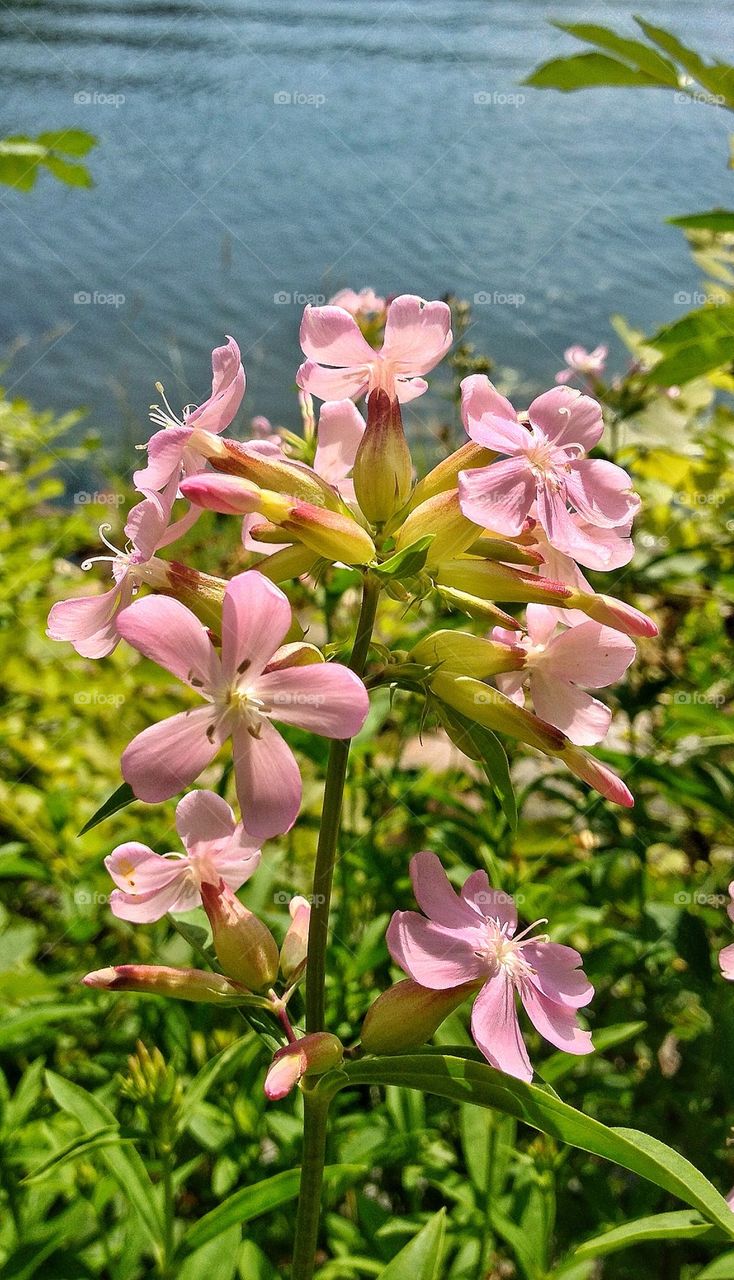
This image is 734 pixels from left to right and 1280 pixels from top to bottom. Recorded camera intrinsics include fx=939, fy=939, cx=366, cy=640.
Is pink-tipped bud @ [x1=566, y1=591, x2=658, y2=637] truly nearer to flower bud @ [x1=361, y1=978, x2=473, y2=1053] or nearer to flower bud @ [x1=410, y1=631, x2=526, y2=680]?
flower bud @ [x1=410, y1=631, x2=526, y2=680]

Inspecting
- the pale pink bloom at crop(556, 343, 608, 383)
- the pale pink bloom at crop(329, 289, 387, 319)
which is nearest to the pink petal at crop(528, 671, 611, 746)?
the pale pink bloom at crop(329, 289, 387, 319)

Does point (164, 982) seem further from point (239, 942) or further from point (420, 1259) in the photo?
point (420, 1259)

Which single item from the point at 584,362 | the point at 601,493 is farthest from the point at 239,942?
the point at 584,362

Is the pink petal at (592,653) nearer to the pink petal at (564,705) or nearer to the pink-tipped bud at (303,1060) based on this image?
the pink petal at (564,705)

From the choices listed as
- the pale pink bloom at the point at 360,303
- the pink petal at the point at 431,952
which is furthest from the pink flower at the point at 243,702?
the pale pink bloom at the point at 360,303

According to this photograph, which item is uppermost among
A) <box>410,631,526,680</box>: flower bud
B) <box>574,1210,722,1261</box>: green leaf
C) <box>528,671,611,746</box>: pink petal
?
<box>410,631,526,680</box>: flower bud

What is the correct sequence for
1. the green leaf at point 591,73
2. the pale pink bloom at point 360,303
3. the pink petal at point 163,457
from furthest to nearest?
the pale pink bloom at point 360,303, the green leaf at point 591,73, the pink petal at point 163,457
